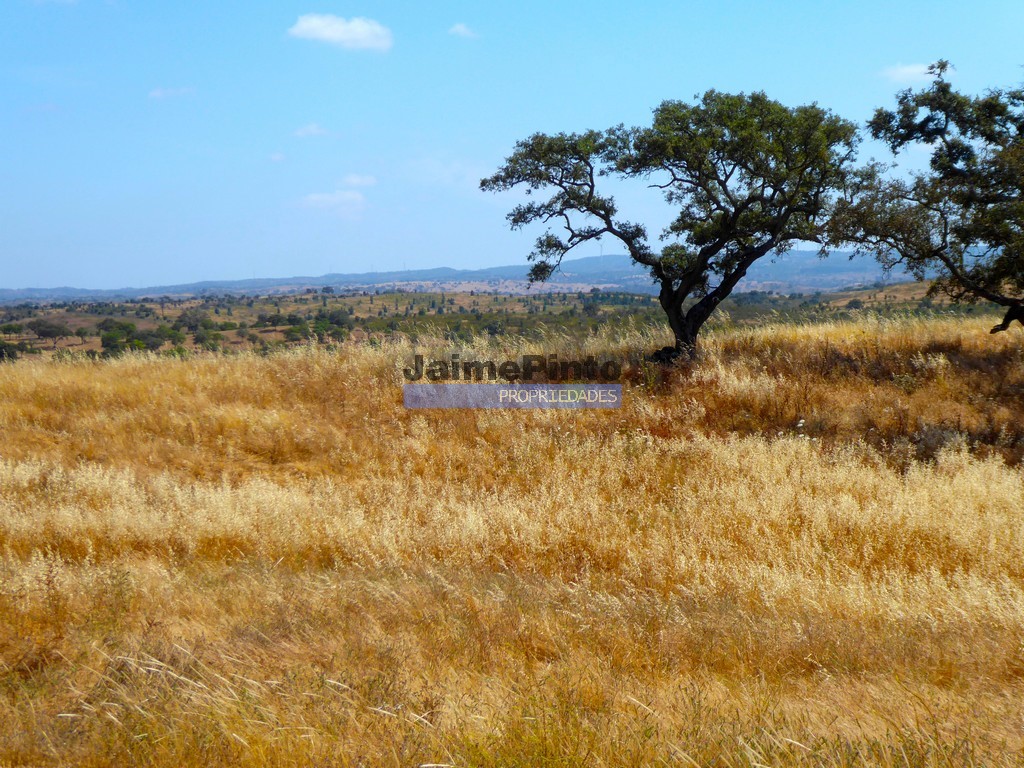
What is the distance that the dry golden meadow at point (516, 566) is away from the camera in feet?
11.2

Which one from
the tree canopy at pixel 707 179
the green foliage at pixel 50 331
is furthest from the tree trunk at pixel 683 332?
the green foliage at pixel 50 331

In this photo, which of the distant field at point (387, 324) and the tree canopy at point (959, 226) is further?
the distant field at point (387, 324)

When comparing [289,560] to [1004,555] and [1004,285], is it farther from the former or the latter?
[1004,285]

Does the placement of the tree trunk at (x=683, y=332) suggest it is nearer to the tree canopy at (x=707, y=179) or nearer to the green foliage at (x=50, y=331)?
the tree canopy at (x=707, y=179)

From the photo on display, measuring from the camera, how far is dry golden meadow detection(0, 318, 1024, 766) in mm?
3424

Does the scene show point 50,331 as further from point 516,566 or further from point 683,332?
point 516,566

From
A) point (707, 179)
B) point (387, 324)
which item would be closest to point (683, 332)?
point (707, 179)

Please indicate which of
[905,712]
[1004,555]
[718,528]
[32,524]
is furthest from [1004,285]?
[32,524]

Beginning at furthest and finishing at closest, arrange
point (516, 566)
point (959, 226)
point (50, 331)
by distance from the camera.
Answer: point (50, 331), point (959, 226), point (516, 566)

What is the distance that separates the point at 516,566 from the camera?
6527 mm

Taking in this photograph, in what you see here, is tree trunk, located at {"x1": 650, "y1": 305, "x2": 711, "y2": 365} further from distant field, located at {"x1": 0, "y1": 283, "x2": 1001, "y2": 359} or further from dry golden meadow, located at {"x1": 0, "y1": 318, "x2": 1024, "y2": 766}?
distant field, located at {"x1": 0, "y1": 283, "x2": 1001, "y2": 359}

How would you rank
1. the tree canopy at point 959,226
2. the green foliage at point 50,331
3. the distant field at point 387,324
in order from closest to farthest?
the tree canopy at point 959,226, the distant field at point 387,324, the green foliage at point 50,331

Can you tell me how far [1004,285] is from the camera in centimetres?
1211

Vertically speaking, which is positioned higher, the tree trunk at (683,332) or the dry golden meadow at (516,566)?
the tree trunk at (683,332)
